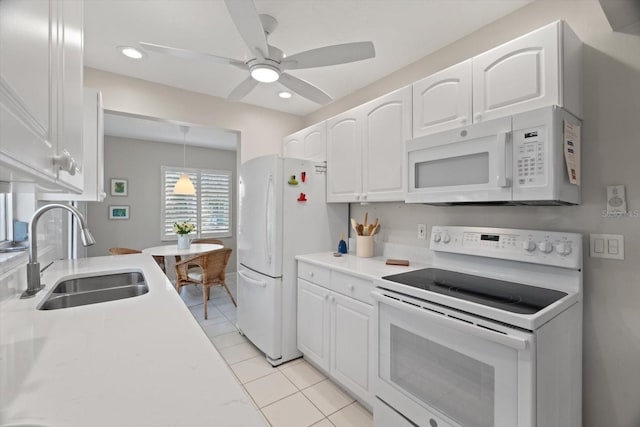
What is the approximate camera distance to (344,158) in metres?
2.53

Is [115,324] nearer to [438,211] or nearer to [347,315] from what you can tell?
[347,315]

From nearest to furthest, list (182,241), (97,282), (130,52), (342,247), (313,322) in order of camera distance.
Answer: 1. (97,282)
2. (130,52)
3. (313,322)
4. (342,247)
5. (182,241)

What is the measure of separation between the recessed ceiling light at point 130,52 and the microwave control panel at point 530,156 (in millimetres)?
2612

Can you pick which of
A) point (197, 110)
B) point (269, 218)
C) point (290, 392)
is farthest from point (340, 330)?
point (197, 110)

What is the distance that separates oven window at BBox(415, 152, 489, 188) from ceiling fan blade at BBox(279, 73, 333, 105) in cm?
84

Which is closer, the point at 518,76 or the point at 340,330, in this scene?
the point at 518,76

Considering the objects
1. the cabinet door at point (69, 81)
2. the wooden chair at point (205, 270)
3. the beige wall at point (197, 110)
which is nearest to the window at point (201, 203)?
the wooden chair at point (205, 270)

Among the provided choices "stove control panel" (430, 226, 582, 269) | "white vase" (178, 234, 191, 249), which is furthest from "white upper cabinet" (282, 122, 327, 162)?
"white vase" (178, 234, 191, 249)

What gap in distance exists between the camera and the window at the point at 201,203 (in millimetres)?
5211

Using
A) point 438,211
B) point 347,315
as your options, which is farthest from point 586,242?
point 347,315

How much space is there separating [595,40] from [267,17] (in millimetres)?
1789

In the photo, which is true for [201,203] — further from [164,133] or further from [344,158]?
[344,158]

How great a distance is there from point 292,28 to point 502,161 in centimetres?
155

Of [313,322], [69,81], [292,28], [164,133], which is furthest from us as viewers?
[164,133]
